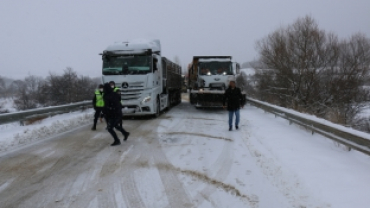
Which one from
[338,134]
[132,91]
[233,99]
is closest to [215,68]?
[132,91]

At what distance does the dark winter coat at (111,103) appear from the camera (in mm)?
7352

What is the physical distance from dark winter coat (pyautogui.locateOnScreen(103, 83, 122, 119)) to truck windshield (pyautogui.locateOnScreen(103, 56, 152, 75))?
4.76 metres

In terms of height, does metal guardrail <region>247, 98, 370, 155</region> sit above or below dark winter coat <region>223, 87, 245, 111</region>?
below

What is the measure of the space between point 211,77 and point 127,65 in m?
5.49

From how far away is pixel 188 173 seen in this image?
17.0ft

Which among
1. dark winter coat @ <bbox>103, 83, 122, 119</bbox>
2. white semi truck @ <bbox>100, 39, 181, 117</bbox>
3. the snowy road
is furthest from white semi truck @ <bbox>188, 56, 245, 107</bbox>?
dark winter coat @ <bbox>103, 83, 122, 119</bbox>

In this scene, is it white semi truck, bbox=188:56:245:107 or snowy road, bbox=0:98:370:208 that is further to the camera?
white semi truck, bbox=188:56:245:107

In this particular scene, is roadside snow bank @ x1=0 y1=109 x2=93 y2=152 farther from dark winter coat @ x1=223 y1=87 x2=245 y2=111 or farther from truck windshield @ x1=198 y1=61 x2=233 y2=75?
truck windshield @ x1=198 y1=61 x2=233 y2=75

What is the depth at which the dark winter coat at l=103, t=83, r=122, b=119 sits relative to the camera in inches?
289

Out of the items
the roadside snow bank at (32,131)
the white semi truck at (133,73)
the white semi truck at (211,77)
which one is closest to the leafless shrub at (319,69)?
the white semi truck at (211,77)

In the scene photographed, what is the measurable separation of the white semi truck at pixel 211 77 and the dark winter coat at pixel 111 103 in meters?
8.28

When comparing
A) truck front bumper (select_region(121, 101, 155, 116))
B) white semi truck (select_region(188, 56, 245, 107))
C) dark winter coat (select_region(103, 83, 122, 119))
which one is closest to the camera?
dark winter coat (select_region(103, 83, 122, 119))

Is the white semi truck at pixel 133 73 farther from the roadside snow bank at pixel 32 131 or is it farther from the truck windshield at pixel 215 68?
the truck windshield at pixel 215 68

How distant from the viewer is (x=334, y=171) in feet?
16.3
